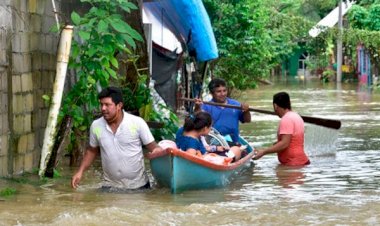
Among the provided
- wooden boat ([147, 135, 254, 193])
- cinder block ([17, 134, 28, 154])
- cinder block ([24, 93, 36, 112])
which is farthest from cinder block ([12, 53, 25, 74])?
wooden boat ([147, 135, 254, 193])

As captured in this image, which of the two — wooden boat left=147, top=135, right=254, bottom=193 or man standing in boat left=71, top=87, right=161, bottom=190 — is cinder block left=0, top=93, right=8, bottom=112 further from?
wooden boat left=147, top=135, right=254, bottom=193

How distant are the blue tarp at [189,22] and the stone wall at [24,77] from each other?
377cm

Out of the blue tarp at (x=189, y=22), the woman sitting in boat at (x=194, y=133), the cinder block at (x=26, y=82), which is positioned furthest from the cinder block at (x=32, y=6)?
the blue tarp at (x=189, y=22)

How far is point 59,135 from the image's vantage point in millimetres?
10516

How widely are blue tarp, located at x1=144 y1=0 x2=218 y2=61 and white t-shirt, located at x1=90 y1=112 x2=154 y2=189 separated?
603 centimetres

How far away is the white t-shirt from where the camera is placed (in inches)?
355

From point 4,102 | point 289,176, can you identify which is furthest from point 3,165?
point 289,176

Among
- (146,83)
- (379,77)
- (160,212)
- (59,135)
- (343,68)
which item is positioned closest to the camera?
(160,212)

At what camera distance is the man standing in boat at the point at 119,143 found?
8949mm

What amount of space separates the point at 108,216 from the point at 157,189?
162 centimetres

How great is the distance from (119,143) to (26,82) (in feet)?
7.10

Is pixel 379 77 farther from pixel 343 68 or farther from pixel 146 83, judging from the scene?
pixel 146 83

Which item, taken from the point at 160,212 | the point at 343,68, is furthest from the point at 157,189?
the point at 343,68

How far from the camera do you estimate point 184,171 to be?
9492 millimetres
